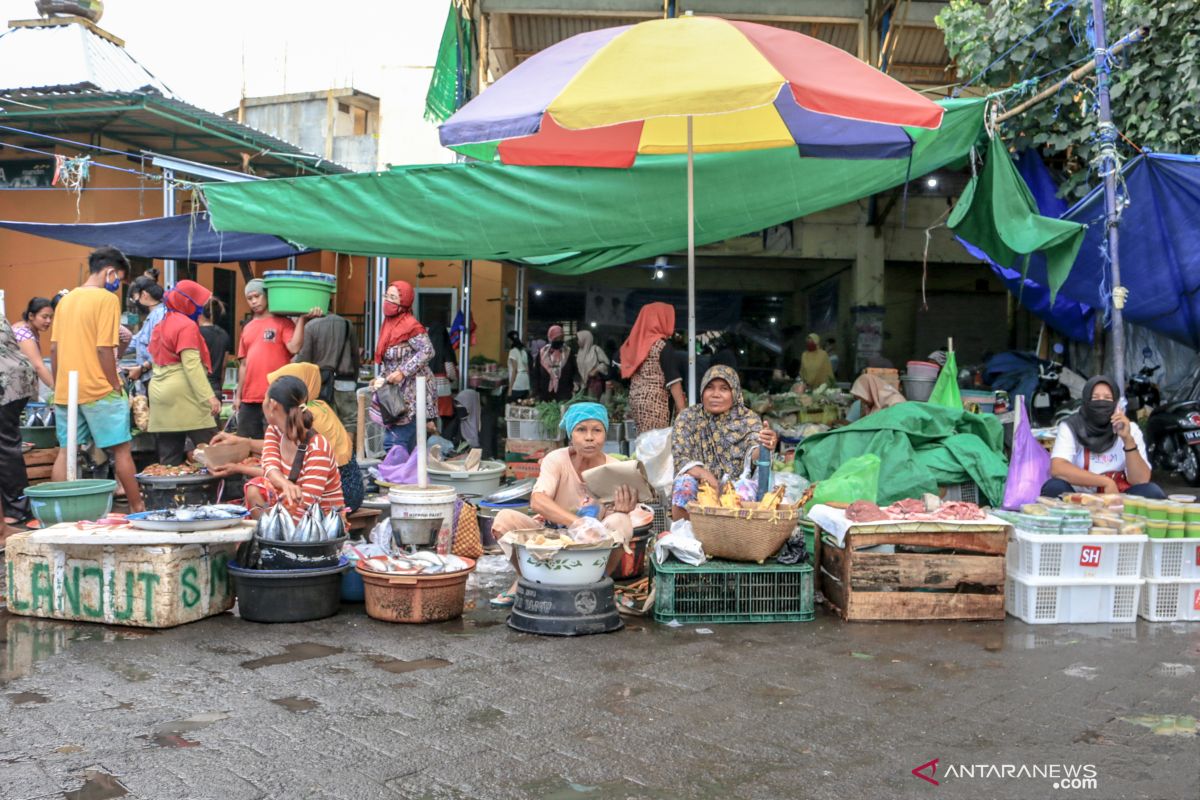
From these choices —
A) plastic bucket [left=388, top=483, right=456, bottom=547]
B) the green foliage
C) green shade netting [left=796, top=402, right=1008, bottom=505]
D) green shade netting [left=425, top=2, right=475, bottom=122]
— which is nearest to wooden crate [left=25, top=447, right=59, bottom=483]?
plastic bucket [left=388, top=483, right=456, bottom=547]

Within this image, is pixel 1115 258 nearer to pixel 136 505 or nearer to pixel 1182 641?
pixel 1182 641

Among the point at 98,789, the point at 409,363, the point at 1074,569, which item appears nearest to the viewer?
the point at 98,789

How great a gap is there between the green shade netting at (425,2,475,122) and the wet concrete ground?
26.8 ft

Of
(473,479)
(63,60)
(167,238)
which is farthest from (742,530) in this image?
(63,60)

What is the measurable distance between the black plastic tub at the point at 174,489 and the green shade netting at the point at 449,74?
6.53 metres

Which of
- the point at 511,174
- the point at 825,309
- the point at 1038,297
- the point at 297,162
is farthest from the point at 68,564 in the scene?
the point at 825,309

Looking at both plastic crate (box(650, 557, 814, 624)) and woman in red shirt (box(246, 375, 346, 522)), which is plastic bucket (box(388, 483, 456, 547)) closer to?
woman in red shirt (box(246, 375, 346, 522))

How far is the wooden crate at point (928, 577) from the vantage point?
204 inches

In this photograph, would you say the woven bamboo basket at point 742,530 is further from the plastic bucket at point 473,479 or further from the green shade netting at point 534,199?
the green shade netting at point 534,199

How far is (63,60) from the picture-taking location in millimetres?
14648

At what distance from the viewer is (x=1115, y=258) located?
21.5ft

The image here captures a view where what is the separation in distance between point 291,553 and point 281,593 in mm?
212

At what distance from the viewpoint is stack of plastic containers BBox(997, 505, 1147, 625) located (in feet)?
16.9

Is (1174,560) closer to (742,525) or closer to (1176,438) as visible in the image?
(742,525)
